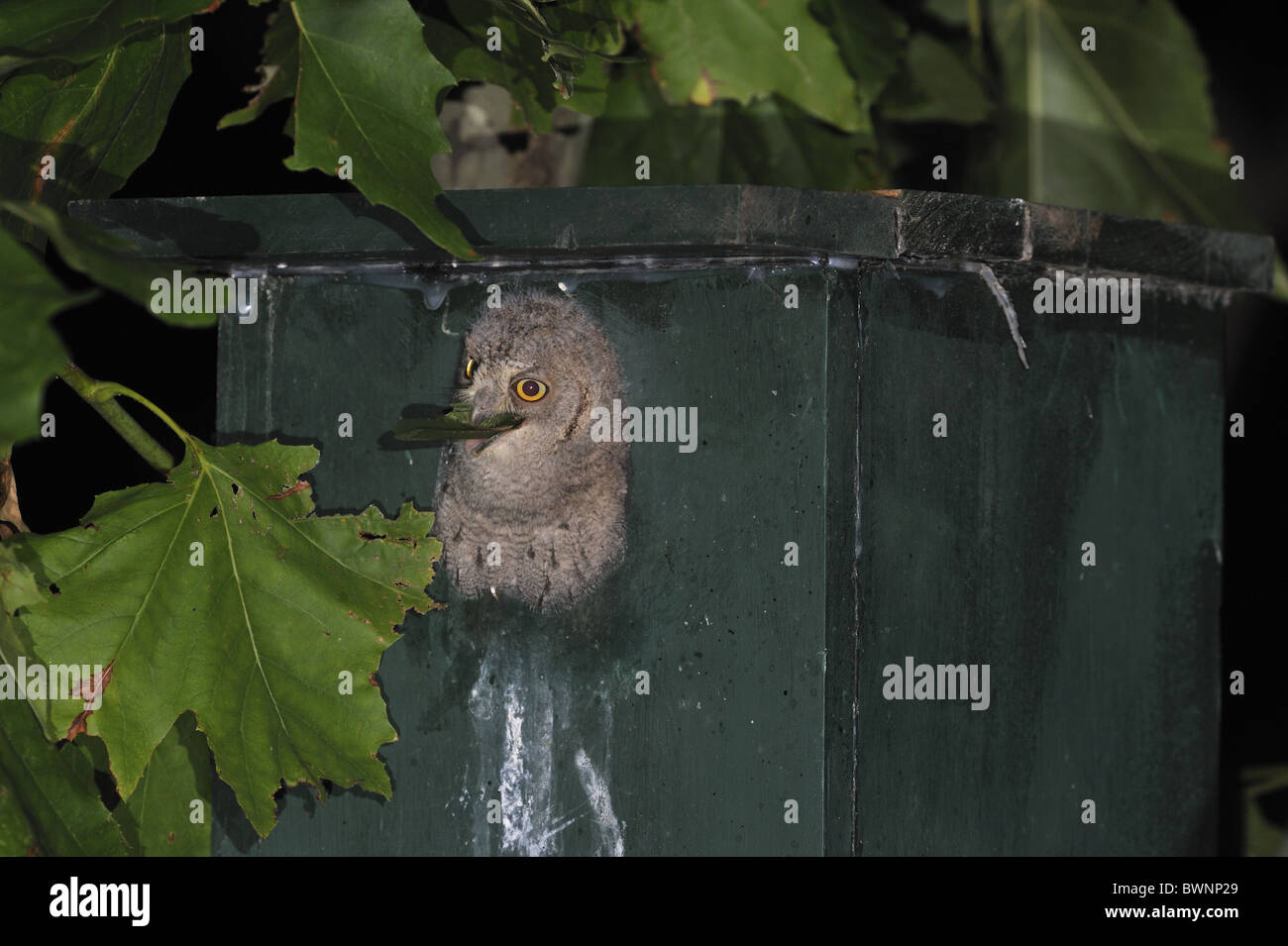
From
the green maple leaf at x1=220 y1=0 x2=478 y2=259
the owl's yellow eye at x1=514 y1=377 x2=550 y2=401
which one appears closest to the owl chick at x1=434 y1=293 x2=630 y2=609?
the owl's yellow eye at x1=514 y1=377 x2=550 y2=401

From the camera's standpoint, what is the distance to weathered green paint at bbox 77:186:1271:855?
3.25 feet

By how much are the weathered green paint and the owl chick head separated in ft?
0.06

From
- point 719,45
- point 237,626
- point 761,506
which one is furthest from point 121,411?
point 719,45

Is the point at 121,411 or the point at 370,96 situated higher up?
the point at 370,96

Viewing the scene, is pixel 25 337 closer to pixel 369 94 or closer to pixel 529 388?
pixel 369 94

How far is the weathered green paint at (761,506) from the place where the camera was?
992 millimetres

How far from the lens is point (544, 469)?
41.0 inches

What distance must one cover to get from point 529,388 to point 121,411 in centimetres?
29

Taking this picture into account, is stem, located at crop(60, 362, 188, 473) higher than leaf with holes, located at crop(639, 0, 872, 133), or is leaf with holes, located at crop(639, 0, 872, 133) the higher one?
leaf with holes, located at crop(639, 0, 872, 133)

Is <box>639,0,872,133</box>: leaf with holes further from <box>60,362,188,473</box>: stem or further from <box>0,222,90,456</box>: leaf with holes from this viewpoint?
<box>0,222,90,456</box>: leaf with holes

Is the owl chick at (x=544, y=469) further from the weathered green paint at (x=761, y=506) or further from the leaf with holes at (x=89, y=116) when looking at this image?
the leaf with holes at (x=89, y=116)

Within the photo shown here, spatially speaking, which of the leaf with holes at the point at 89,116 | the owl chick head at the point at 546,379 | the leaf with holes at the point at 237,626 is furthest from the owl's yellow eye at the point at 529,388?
the leaf with holes at the point at 89,116

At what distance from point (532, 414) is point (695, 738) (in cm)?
27

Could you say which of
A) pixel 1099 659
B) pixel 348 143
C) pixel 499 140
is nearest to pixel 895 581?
pixel 1099 659
